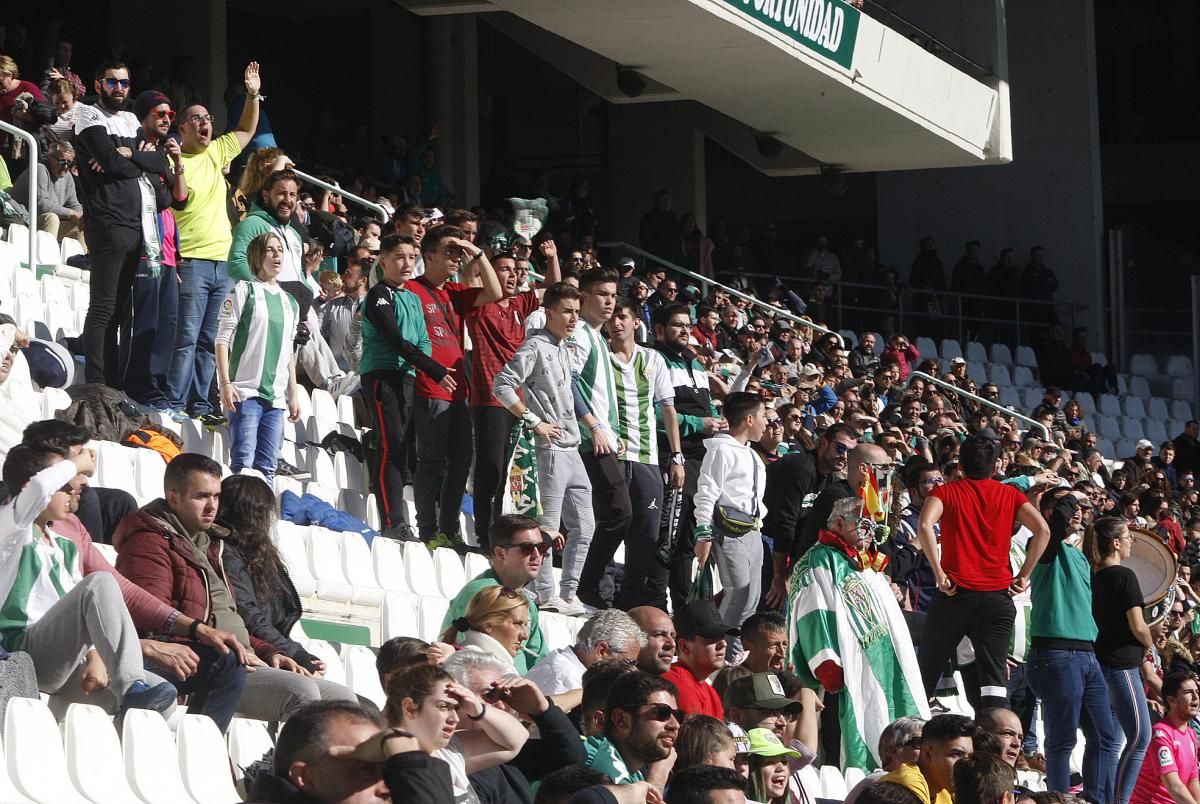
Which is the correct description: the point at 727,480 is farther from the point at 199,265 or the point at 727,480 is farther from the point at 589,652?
the point at 589,652

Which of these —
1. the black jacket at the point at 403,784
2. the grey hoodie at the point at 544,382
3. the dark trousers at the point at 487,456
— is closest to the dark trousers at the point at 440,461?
the dark trousers at the point at 487,456

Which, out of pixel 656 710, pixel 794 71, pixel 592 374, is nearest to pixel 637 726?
pixel 656 710

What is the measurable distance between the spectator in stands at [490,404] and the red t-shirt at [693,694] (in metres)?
2.03

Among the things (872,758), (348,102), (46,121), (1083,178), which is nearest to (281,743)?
(872,758)

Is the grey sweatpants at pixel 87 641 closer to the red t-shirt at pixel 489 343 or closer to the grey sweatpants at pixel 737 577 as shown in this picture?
the red t-shirt at pixel 489 343

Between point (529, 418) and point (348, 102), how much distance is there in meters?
14.2

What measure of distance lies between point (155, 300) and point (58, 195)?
2959mm

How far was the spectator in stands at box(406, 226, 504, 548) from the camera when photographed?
8586 mm

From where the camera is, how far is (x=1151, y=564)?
34.4ft

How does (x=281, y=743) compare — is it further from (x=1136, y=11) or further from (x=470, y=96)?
(x=1136, y=11)

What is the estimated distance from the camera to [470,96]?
19.9 meters

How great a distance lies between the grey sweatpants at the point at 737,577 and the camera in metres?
8.81

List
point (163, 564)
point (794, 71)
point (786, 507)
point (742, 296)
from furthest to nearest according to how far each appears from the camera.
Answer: point (794, 71), point (742, 296), point (786, 507), point (163, 564)

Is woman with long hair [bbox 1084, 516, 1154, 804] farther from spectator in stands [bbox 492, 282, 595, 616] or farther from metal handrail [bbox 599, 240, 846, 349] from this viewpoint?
metal handrail [bbox 599, 240, 846, 349]
